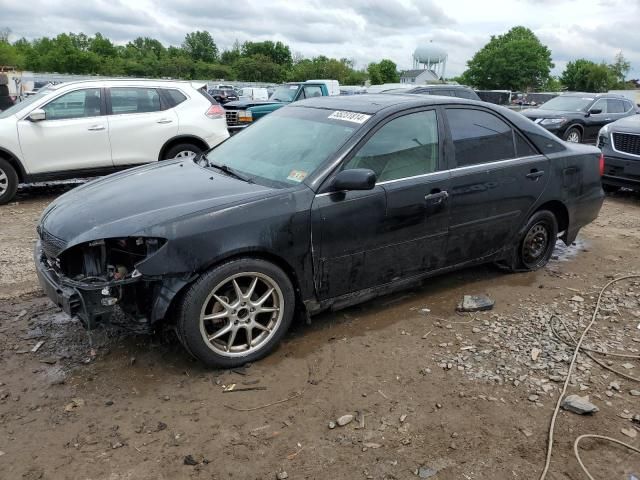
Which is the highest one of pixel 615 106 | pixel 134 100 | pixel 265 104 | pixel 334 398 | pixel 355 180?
pixel 265 104

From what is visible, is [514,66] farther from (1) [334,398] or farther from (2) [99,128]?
(1) [334,398]

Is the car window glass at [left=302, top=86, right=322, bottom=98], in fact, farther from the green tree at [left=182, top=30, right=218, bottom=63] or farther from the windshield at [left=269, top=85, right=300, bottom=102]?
the green tree at [left=182, top=30, right=218, bottom=63]

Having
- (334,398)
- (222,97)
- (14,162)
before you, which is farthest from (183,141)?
(222,97)

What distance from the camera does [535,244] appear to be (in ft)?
16.5

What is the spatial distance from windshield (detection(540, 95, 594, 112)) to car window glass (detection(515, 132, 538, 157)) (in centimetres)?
1160

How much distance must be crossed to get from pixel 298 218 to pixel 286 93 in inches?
485

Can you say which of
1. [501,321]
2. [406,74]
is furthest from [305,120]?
[406,74]

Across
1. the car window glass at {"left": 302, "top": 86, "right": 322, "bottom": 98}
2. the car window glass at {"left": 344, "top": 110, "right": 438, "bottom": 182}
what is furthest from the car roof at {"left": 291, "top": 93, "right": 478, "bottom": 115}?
the car window glass at {"left": 302, "top": 86, "right": 322, "bottom": 98}

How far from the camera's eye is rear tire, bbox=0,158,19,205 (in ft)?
24.4

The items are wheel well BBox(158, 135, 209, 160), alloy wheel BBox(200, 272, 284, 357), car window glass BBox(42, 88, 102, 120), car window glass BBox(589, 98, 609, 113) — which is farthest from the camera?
car window glass BBox(589, 98, 609, 113)

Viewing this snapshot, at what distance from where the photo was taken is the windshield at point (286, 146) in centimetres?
366

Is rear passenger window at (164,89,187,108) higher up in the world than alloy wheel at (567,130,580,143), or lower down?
higher up

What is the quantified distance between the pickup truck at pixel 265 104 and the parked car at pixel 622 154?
634cm

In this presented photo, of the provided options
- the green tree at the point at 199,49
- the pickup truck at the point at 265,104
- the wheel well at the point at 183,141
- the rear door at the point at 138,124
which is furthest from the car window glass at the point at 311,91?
the green tree at the point at 199,49
